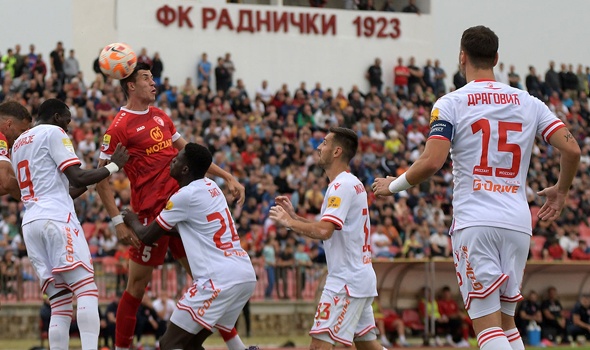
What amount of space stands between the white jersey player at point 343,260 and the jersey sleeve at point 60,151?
1919mm

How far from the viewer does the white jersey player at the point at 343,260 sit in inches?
412

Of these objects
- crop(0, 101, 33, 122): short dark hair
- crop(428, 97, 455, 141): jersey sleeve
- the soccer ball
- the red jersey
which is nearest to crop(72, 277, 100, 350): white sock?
the red jersey

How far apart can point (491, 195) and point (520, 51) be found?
34522 millimetres

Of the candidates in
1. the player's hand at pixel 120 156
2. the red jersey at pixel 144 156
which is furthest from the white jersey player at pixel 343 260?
the red jersey at pixel 144 156

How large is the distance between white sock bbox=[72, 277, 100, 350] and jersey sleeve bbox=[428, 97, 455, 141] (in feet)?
12.0

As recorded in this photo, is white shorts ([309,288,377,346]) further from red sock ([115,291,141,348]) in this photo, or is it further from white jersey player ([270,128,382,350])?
red sock ([115,291,141,348])

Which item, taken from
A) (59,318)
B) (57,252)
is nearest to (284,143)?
(59,318)

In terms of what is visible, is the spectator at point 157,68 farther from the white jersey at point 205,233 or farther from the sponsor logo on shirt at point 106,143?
the white jersey at point 205,233

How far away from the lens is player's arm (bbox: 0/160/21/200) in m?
11.4

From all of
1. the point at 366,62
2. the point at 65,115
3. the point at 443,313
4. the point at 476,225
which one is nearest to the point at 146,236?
the point at 65,115

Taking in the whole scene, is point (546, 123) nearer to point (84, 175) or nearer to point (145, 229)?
point (145, 229)

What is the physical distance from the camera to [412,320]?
78.7 feet

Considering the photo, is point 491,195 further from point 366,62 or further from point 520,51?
point 520,51

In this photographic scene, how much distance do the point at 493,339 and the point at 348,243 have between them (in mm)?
2368
